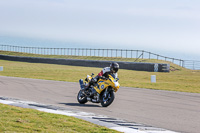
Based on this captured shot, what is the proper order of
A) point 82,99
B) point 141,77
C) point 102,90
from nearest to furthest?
point 102,90 < point 82,99 < point 141,77

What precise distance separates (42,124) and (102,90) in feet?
15.1

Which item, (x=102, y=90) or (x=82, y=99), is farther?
(x=82, y=99)

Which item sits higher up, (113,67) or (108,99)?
(113,67)

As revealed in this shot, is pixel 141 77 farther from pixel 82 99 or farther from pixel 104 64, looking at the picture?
pixel 82 99

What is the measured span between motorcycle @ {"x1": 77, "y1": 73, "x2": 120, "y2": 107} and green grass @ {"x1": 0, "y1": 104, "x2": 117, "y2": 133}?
3017 millimetres

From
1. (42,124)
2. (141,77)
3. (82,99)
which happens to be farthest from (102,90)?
(141,77)

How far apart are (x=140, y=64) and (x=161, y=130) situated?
34.1 m

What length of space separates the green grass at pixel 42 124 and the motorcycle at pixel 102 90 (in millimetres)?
3017

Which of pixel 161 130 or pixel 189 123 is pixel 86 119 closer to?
pixel 161 130

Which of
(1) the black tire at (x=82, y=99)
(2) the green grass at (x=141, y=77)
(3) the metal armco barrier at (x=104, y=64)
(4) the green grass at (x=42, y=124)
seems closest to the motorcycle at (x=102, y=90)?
(1) the black tire at (x=82, y=99)

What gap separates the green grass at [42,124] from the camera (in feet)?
24.1

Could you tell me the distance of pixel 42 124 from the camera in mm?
7891

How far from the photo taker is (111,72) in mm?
12031

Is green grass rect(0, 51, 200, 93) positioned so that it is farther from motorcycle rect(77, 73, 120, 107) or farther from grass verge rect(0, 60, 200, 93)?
motorcycle rect(77, 73, 120, 107)
